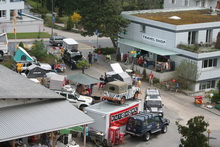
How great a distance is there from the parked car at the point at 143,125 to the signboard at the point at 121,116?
52 cm


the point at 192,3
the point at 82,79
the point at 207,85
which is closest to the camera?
the point at 82,79

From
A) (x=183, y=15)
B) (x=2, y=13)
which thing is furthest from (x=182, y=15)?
(x=2, y=13)

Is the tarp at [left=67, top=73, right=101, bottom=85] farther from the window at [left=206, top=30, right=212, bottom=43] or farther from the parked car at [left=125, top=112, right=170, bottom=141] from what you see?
the window at [left=206, top=30, right=212, bottom=43]

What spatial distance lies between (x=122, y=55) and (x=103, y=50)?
500 cm

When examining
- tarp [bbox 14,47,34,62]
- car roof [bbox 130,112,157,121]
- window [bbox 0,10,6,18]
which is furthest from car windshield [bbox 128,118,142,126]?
window [bbox 0,10,6,18]

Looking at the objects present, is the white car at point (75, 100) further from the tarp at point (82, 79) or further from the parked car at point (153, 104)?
the parked car at point (153, 104)

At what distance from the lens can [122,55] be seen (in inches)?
2186

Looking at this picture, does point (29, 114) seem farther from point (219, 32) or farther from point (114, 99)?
point (219, 32)

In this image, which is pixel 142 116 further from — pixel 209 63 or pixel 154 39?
pixel 154 39

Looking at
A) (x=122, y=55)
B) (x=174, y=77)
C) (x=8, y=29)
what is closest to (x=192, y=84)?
(x=174, y=77)

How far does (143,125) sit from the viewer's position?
32.9m

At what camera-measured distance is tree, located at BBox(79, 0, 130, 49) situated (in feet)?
180

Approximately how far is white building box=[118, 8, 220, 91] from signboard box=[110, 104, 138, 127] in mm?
14949

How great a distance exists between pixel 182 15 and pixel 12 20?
82.8ft
